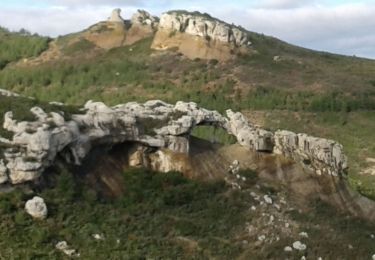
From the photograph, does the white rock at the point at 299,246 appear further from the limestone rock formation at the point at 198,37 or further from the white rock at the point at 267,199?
the limestone rock formation at the point at 198,37

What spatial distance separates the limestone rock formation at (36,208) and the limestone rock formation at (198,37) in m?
71.0

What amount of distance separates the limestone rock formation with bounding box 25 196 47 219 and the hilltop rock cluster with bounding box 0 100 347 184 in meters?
0.81

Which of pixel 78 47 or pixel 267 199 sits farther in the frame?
pixel 78 47

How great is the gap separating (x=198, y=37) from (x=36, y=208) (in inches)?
2881

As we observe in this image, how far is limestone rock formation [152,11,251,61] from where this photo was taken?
3590 inches

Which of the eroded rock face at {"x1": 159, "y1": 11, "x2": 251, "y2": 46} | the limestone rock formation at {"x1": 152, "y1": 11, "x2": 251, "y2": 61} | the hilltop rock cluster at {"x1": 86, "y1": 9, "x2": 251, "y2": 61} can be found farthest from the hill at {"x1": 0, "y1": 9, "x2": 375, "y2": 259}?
the hilltop rock cluster at {"x1": 86, "y1": 9, "x2": 251, "y2": 61}

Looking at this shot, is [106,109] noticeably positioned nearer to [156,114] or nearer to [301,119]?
[156,114]

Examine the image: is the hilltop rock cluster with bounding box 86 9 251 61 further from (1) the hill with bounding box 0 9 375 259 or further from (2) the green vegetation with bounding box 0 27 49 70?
(1) the hill with bounding box 0 9 375 259

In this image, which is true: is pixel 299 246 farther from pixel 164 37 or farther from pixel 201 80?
pixel 164 37

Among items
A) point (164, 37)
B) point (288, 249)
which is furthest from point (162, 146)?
point (164, 37)

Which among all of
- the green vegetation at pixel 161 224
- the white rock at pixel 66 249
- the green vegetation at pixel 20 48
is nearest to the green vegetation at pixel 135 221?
the green vegetation at pixel 161 224

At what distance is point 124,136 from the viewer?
2467 cm

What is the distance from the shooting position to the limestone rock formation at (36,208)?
67.8 feet

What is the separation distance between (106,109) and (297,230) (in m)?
7.04
